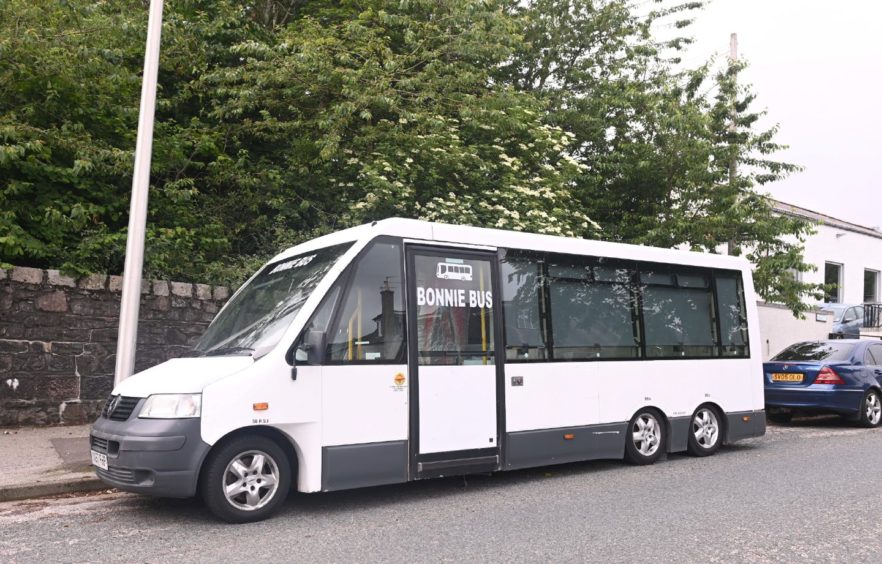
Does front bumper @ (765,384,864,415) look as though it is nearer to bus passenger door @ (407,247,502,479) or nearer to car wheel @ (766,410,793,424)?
car wheel @ (766,410,793,424)

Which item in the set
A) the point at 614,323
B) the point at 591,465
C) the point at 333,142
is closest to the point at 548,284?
the point at 614,323

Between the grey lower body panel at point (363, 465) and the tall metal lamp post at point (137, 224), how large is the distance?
9.25ft

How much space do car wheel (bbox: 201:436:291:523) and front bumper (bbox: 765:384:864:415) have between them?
993 centimetres

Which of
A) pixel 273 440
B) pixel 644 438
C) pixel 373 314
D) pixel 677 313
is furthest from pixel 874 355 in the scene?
pixel 273 440

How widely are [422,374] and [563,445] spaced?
203cm

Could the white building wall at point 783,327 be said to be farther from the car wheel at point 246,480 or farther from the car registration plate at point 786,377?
the car wheel at point 246,480

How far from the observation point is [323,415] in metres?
6.46

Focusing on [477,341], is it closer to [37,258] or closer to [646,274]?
[646,274]

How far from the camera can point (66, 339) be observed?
10.5 metres

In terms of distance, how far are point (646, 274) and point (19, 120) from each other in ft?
29.8

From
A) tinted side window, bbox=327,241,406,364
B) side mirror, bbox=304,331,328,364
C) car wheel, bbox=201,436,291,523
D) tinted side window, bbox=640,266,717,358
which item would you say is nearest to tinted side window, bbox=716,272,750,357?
tinted side window, bbox=640,266,717,358

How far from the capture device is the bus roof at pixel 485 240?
23.6 feet

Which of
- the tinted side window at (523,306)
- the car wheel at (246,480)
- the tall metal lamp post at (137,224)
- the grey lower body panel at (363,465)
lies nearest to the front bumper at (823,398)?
the tinted side window at (523,306)

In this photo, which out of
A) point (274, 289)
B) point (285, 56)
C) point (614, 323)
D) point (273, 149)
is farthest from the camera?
point (273, 149)
